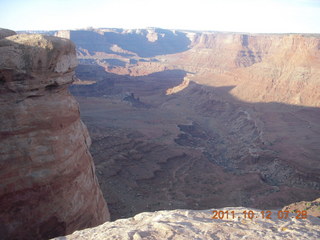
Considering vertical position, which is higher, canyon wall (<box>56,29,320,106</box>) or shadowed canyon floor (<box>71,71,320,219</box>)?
canyon wall (<box>56,29,320,106</box>)

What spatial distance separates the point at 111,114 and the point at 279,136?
975 inches

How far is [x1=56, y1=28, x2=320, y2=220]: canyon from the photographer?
24.0 meters

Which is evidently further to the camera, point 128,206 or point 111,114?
point 111,114

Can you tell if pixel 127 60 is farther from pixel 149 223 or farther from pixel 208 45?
pixel 149 223

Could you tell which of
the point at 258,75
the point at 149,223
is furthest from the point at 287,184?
the point at 258,75

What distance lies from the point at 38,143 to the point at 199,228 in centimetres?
669

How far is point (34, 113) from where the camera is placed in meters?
10.6

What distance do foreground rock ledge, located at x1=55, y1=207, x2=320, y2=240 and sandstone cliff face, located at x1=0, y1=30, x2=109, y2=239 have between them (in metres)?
3.47

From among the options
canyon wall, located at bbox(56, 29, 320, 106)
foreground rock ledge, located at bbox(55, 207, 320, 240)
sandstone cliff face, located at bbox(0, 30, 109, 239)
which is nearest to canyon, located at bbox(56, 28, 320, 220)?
canyon wall, located at bbox(56, 29, 320, 106)

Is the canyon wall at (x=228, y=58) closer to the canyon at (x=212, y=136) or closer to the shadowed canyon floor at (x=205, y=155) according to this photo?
the canyon at (x=212, y=136)

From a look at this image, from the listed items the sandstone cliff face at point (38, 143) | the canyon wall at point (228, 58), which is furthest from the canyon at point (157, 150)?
the canyon wall at point (228, 58)

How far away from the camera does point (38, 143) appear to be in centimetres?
1066
